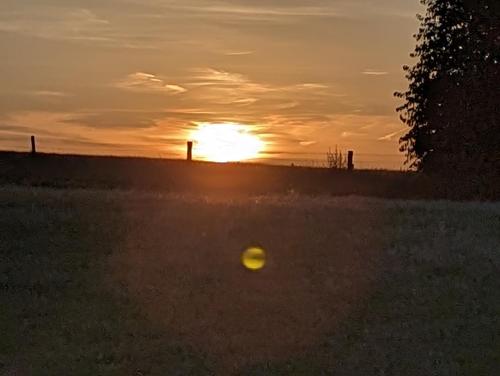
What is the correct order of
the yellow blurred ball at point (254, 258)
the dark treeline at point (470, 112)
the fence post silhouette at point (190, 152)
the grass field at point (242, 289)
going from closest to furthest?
the grass field at point (242, 289) < the yellow blurred ball at point (254, 258) < the dark treeline at point (470, 112) < the fence post silhouette at point (190, 152)

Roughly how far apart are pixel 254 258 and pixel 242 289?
5.39 feet

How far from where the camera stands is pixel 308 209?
16188 millimetres

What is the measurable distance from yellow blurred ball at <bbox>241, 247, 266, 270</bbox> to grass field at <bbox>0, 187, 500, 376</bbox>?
161 mm

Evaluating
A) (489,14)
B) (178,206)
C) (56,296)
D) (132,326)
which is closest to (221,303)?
(132,326)

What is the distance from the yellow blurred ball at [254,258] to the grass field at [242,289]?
0.16m

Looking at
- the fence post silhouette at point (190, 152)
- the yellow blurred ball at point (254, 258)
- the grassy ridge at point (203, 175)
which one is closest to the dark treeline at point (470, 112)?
the grassy ridge at point (203, 175)

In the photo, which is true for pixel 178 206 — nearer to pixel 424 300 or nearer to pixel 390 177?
pixel 424 300

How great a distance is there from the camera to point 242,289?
Answer: 11016 millimetres

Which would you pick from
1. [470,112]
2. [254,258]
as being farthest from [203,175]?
[254,258]

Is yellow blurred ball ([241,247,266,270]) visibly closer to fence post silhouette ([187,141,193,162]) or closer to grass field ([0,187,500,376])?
grass field ([0,187,500,376])

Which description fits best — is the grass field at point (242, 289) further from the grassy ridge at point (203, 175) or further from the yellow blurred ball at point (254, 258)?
the grassy ridge at point (203, 175)

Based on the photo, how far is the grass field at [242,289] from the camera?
8750mm

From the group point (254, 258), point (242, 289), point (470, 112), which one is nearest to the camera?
point (242, 289)

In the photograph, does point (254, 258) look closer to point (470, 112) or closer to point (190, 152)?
point (470, 112)
